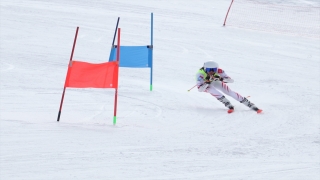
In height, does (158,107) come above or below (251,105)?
below

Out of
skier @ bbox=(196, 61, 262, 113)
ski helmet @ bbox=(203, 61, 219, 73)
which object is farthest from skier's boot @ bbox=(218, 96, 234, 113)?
ski helmet @ bbox=(203, 61, 219, 73)

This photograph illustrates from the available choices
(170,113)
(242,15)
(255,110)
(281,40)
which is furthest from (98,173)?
(242,15)

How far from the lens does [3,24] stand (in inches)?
825

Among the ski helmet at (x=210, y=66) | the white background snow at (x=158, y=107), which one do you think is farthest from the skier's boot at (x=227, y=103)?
→ the ski helmet at (x=210, y=66)

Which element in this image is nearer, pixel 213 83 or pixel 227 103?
pixel 227 103

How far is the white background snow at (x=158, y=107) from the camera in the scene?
953cm

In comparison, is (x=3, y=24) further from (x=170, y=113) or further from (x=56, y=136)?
(x=56, y=136)

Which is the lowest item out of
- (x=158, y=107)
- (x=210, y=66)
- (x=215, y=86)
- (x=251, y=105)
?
(x=158, y=107)

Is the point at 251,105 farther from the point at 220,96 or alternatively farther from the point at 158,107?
the point at 158,107

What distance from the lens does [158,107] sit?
517 inches

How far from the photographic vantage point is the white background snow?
375 inches

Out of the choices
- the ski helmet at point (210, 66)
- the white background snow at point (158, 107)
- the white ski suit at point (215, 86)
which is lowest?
the white background snow at point (158, 107)

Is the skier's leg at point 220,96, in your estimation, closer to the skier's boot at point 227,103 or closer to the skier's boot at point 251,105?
the skier's boot at point 227,103

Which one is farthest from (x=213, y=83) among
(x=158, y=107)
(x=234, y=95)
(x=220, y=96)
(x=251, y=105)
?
(x=158, y=107)
